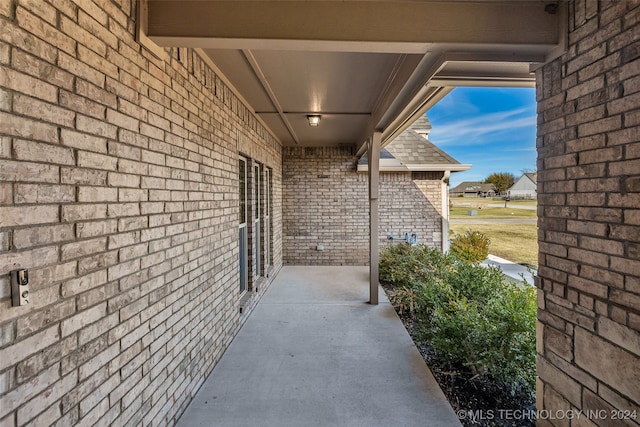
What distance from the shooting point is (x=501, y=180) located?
27906 millimetres

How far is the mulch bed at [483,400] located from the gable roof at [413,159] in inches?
196

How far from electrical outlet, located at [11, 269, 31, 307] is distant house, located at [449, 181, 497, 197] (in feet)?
103

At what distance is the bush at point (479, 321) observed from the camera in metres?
2.47

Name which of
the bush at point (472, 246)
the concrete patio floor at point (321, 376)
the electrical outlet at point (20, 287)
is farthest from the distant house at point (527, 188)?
the electrical outlet at point (20, 287)

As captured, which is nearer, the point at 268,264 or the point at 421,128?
the point at 268,264

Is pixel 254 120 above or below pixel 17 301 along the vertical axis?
above

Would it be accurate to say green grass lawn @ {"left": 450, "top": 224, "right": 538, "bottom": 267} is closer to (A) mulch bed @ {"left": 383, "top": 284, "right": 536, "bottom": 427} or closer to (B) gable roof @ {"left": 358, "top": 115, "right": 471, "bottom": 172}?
(B) gable roof @ {"left": 358, "top": 115, "right": 471, "bottom": 172}

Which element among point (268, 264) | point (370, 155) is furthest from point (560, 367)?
point (268, 264)

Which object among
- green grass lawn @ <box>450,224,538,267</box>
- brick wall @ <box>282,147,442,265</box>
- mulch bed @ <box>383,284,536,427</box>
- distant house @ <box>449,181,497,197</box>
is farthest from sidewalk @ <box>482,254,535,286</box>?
distant house @ <box>449,181,497,197</box>

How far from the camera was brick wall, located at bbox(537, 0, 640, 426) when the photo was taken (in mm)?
1404

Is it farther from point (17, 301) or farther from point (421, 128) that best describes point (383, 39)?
point (421, 128)

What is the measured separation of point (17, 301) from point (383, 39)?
2153 mm

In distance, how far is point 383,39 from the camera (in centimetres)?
183

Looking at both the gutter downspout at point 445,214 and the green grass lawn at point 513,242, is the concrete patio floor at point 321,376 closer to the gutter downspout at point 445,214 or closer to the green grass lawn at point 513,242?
the gutter downspout at point 445,214
